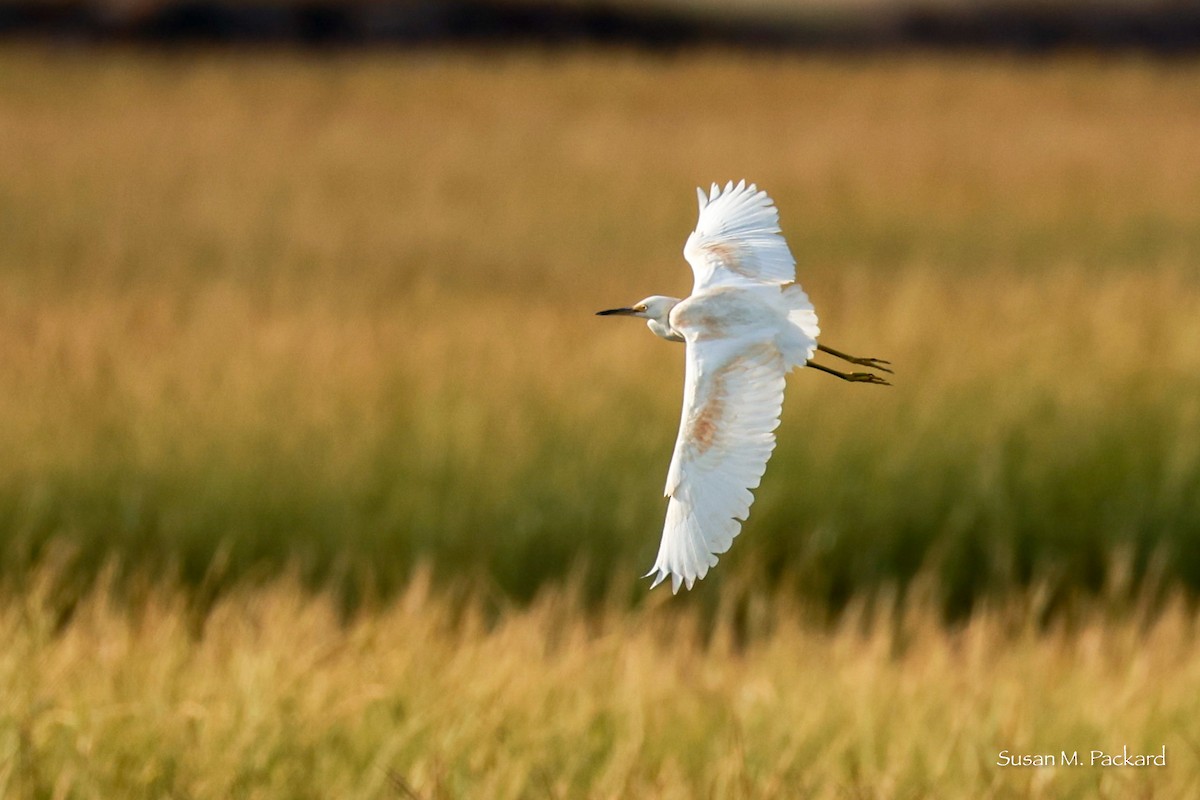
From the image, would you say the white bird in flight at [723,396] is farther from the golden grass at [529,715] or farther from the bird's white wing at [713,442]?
the golden grass at [529,715]

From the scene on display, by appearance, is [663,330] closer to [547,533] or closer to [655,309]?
[655,309]

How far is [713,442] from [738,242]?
0.16 metres

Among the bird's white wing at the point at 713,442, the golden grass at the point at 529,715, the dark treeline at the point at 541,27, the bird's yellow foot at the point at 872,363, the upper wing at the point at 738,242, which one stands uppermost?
the dark treeline at the point at 541,27

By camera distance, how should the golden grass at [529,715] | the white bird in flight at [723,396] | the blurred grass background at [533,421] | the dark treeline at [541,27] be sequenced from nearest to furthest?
the white bird in flight at [723,396], the golden grass at [529,715], the blurred grass background at [533,421], the dark treeline at [541,27]

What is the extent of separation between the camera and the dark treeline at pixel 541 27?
1748 centimetres

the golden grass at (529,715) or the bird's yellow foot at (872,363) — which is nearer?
the bird's yellow foot at (872,363)

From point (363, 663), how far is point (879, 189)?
786cm

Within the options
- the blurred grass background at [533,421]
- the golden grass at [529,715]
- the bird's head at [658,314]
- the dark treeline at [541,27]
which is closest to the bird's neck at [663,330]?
the bird's head at [658,314]

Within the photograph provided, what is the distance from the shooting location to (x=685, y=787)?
6.63 feet

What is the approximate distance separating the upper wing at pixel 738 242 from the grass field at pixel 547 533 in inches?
46.4

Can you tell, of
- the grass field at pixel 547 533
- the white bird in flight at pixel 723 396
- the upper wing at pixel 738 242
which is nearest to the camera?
the white bird in flight at pixel 723 396

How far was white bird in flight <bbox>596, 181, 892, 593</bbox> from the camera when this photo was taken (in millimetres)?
685

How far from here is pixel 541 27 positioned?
1841 centimetres

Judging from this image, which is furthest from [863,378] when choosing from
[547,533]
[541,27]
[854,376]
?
[541,27]
